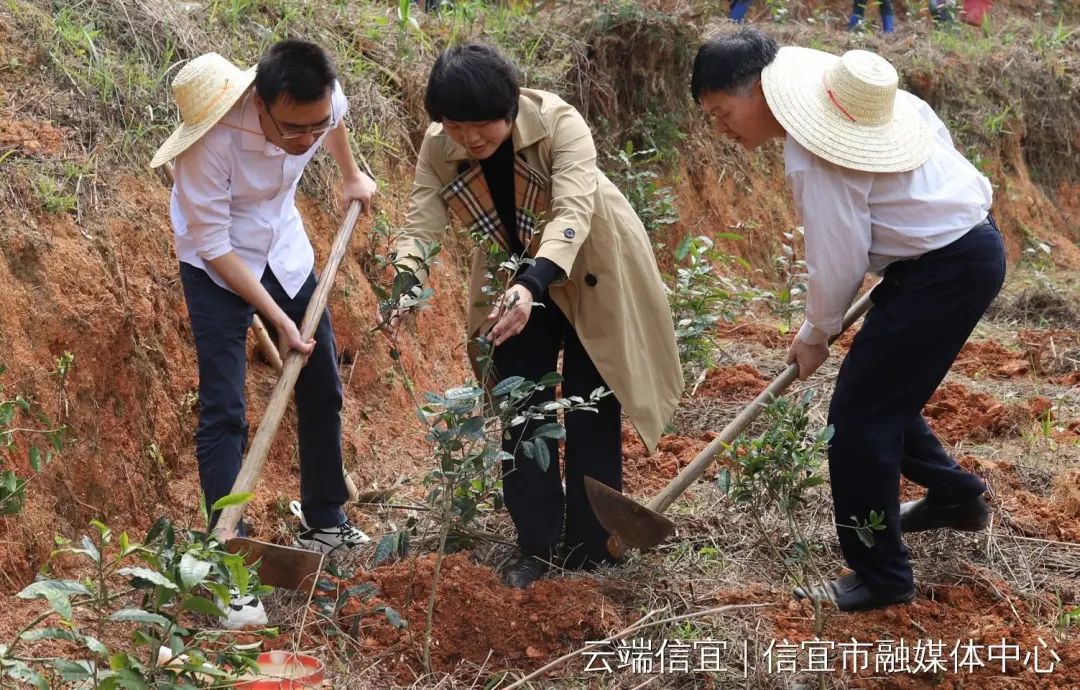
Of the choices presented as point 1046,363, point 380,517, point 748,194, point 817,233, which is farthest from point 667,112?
point 817,233

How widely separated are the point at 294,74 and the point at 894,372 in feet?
5.78

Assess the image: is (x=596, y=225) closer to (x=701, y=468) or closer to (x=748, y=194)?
(x=701, y=468)

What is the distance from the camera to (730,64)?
2.94 meters

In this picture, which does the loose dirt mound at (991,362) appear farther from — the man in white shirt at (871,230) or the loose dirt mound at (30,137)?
the loose dirt mound at (30,137)

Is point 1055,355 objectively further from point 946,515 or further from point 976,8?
point 976,8

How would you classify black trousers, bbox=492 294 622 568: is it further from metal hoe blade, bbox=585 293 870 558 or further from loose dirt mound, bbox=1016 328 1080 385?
loose dirt mound, bbox=1016 328 1080 385

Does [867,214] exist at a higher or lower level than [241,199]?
lower

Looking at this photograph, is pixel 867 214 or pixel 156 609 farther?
pixel 867 214

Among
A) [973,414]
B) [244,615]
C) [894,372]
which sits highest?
[894,372]

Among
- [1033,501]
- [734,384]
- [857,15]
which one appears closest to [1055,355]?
[734,384]

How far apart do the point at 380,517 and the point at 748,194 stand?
15.4 ft

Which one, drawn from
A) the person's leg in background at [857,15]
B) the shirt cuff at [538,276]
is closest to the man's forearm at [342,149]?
the shirt cuff at [538,276]

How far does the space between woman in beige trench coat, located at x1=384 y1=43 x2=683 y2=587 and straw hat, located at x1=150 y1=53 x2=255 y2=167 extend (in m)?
0.54

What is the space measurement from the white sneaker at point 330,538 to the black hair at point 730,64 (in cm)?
177
